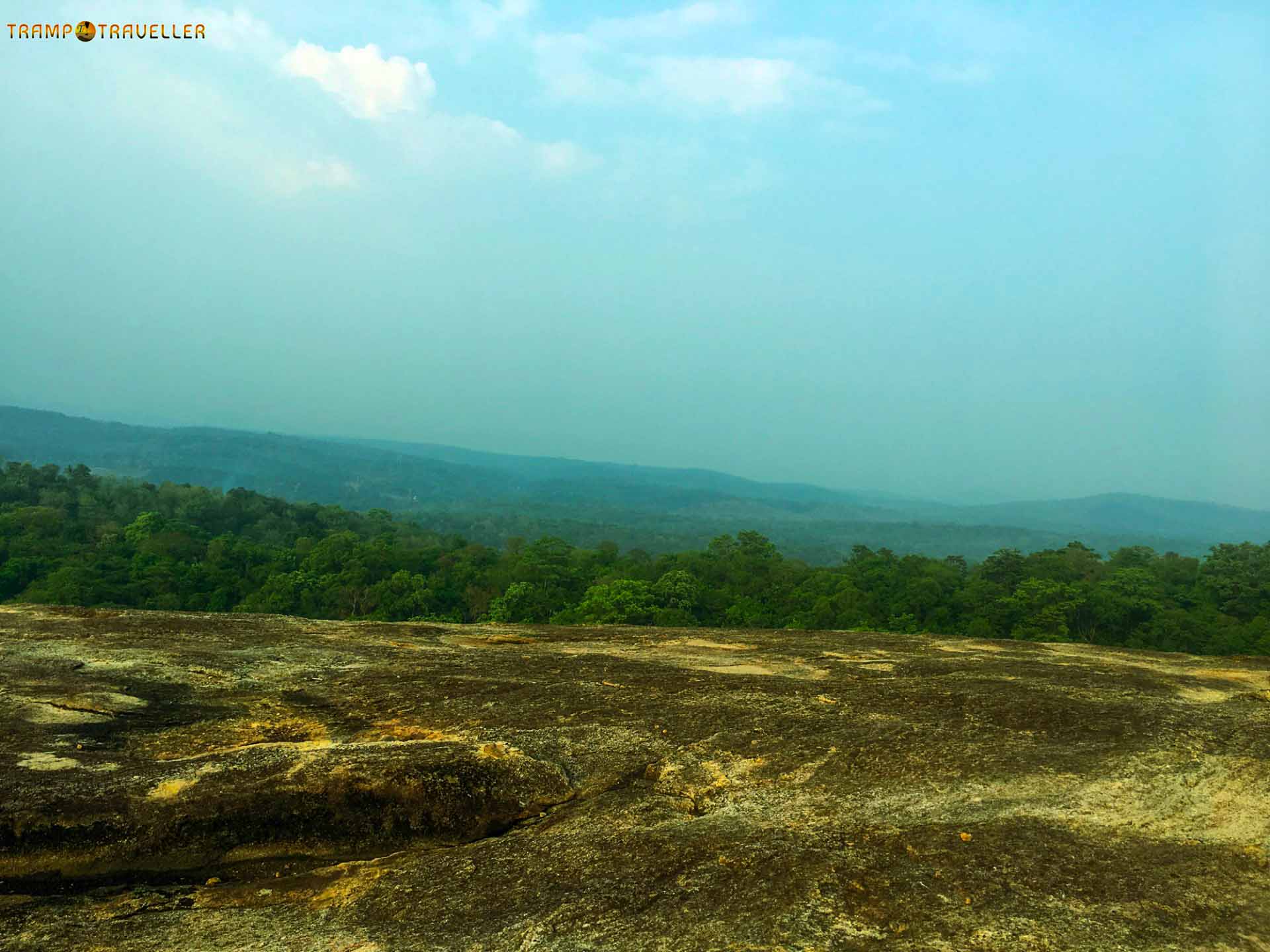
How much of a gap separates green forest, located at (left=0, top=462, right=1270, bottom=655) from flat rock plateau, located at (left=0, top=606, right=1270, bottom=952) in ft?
112

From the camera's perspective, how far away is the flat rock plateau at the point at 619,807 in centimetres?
460

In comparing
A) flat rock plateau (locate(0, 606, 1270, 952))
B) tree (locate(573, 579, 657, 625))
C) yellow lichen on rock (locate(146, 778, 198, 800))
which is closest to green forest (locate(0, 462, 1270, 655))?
tree (locate(573, 579, 657, 625))

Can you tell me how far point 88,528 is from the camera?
65250mm

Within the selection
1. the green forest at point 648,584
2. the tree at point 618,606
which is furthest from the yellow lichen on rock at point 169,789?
the green forest at point 648,584

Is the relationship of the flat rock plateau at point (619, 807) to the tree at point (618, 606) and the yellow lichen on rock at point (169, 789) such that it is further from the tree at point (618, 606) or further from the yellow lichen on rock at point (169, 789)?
the tree at point (618, 606)

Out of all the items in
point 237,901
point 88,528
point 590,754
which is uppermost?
point 590,754

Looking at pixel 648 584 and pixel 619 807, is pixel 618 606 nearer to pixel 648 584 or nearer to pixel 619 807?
pixel 648 584

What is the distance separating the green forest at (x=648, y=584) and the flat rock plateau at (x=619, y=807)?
34.1 m

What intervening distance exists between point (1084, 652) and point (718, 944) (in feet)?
35.3

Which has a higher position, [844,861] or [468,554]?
[844,861]

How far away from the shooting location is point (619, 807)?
6.20 m

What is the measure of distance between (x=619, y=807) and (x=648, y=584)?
4271 centimetres

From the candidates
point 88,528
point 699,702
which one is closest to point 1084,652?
point 699,702

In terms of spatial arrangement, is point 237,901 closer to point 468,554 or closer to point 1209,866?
point 1209,866
